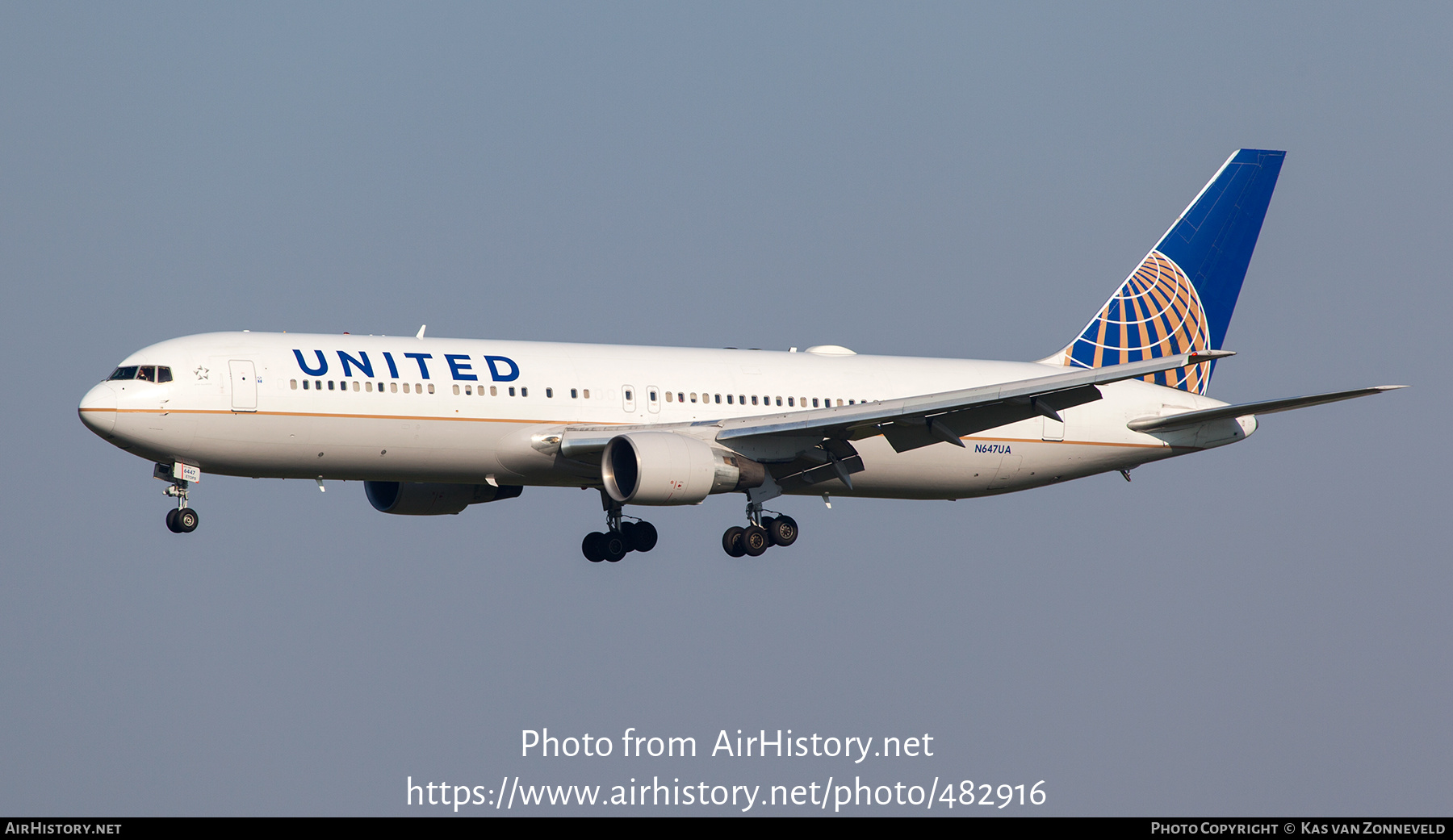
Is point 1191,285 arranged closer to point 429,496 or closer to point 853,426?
point 853,426

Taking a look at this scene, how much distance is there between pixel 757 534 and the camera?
142 feet

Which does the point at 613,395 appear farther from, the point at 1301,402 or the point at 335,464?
the point at 1301,402

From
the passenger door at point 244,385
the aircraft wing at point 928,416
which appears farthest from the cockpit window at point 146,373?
the aircraft wing at point 928,416

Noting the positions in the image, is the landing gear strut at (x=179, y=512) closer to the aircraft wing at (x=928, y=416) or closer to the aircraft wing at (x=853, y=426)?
the aircraft wing at (x=853, y=426)

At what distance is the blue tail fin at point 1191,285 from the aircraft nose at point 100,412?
25.0m

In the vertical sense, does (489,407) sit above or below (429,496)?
above

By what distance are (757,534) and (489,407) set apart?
7323 millimetres

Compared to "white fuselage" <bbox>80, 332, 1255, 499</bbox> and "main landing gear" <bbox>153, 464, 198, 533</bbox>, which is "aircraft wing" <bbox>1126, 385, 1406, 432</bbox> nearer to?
"white fuselage" <bbox>80, 332, 1255, 499</bbox>

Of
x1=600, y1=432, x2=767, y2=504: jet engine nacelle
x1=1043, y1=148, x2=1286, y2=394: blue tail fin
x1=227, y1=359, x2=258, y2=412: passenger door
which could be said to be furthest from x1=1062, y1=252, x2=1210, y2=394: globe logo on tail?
x1=227, y1=359, x2=258, y2=412: passenger door

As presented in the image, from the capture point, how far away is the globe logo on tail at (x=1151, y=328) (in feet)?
164

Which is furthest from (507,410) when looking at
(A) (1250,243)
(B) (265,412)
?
(A) (1250,243)

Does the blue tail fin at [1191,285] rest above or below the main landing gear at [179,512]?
above

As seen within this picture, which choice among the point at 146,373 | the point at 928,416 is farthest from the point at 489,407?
the point at 928,416

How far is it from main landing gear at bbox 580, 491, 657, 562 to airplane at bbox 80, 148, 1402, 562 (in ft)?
0.17
